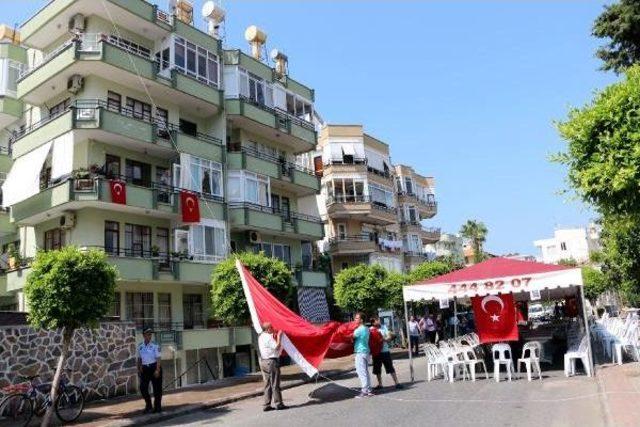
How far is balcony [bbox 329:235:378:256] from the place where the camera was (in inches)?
1821

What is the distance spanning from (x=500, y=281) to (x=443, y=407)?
17.9 feet

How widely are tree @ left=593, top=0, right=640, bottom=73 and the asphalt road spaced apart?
13.7 meters

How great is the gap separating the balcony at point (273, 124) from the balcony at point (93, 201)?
617cm

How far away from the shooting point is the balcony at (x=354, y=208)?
46656mm

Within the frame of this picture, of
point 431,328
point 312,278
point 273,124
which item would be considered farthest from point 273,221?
point 431,328

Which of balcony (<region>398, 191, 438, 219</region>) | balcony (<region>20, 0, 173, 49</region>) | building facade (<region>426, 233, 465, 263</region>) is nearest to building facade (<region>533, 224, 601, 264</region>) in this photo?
building facade (<region>426, 233, 465, 263</region>)

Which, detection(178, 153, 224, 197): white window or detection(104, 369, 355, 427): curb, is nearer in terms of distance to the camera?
detection(104, 369, 355, 427): curb

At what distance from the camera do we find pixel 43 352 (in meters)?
16.9

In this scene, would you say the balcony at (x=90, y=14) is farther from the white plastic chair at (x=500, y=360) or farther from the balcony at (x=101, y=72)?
the white plastic chair at (x=500, y=360)

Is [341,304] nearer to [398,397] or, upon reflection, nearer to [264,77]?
[264,77]

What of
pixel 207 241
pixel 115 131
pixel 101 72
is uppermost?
pixel 101 72

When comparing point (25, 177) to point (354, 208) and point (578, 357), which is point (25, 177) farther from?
point (354, 208)

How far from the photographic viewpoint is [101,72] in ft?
86.6

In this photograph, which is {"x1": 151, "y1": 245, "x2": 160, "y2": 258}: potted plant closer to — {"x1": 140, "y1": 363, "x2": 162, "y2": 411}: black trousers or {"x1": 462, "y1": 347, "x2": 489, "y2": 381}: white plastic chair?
{"x1": 140, "y1": 363, "x2": 162, "y2": 411}: black trousers
